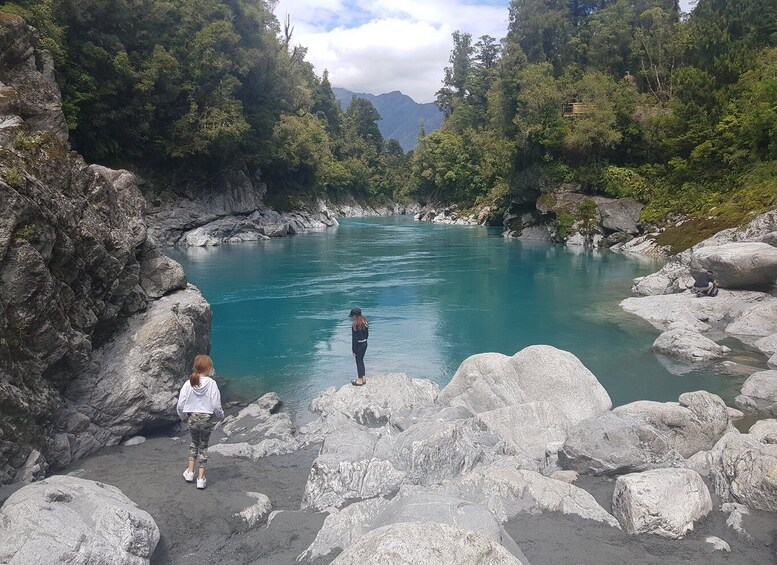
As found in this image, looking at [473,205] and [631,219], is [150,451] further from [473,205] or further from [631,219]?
[473,205]

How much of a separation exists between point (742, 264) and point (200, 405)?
18.9 metres

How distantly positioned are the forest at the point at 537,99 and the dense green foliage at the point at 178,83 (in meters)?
0.14

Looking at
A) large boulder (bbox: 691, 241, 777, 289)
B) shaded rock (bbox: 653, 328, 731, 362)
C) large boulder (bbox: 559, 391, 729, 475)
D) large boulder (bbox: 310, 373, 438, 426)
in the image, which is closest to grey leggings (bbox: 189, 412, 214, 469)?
large boulder (bbox: 310, 373, 438, 426)

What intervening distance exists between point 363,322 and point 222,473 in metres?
4.97

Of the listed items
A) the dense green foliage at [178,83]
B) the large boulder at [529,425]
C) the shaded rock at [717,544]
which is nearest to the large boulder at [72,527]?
the large boulder at [529,425]

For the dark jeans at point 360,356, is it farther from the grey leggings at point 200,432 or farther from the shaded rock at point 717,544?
the shaded rock at point 717,544

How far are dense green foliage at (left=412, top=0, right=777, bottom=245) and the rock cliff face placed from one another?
95.1 feet

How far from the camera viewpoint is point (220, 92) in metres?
47.4

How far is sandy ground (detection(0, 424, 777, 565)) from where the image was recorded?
619cm

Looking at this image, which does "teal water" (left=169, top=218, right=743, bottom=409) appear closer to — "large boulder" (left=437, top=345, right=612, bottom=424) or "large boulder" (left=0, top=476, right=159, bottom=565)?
"large boulder" (left=437, top=345, right=612, bottom=424)

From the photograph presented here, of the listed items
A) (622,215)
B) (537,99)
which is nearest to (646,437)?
(622,215)

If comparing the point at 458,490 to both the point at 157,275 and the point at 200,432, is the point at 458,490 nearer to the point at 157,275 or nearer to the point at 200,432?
the point at 200,432

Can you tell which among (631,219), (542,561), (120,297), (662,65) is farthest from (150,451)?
(662,65)

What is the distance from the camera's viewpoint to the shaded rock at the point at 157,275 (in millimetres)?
12492
